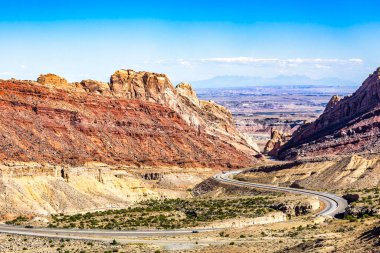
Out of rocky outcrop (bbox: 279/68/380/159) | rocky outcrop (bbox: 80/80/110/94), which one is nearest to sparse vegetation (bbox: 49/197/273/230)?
rocky outcrop (bbox: 80/80/110/94)

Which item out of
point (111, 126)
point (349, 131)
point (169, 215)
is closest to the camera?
point (169, 215)

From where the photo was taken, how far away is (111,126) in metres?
145

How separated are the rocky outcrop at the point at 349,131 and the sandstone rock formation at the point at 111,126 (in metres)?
16.6

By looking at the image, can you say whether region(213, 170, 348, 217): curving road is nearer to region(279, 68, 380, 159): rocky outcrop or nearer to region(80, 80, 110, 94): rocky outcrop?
region(279, 68, 380, 159): rocky outcrop

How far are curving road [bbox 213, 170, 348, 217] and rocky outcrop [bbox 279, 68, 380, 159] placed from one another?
3153 centimetres

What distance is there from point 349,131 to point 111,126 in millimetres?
63601

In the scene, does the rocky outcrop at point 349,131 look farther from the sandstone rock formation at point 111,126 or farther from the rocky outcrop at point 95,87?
the rocky outcrop at point 95,87

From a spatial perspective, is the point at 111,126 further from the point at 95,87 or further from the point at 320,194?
the point at 320,194

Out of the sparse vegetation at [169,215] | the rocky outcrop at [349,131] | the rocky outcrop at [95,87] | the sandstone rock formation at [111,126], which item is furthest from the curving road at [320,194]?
the rocky outcrop at [95,87]

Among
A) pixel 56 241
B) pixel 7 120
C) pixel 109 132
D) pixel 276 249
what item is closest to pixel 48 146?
pixel 7 120

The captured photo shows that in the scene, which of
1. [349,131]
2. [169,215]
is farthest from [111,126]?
[349,131]

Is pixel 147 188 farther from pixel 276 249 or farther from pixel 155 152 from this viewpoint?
pixel 276 249

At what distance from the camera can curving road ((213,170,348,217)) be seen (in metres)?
92.2

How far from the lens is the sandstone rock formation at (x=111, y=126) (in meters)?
126
